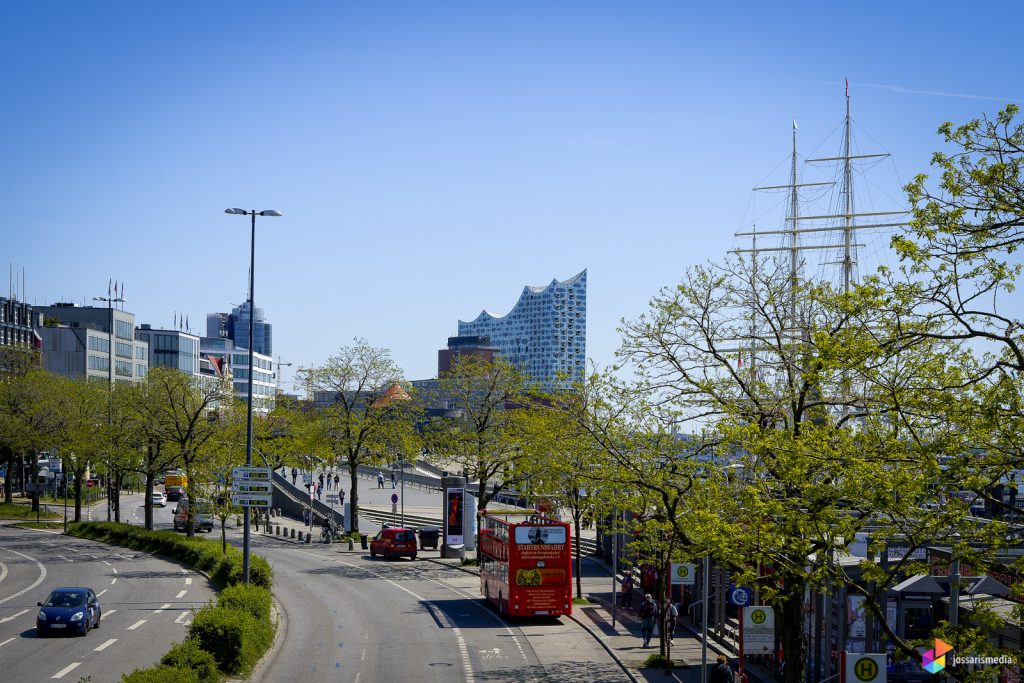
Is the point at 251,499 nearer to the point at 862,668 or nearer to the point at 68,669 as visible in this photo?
the point at 68,669

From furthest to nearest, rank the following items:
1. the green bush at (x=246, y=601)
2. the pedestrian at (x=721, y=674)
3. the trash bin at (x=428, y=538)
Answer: the trash bin at (x=428, y=538)
the green bush at (x=246, y=601)
the pedestrian at (x=721, y=674)

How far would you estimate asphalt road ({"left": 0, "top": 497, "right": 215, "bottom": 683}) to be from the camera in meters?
26.0

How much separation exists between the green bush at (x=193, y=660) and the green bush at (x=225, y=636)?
1417 millimetres

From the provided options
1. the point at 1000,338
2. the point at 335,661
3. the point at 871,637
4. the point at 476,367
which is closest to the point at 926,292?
the point at 1000,338

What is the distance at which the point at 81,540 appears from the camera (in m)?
59.2

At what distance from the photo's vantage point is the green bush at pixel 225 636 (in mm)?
23750

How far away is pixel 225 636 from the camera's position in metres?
23.9

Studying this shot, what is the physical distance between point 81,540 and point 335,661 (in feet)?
125

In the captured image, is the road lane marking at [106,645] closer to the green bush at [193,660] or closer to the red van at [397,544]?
the green bush at [193,660]

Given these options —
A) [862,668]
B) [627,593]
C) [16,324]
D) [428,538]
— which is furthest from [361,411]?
[16,324]

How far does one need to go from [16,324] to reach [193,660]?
110 metres

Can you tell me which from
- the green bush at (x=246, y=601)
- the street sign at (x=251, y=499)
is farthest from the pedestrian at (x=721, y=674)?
the street sign at (x=251, y=499)

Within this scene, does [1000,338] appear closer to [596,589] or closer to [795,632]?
[795,632]

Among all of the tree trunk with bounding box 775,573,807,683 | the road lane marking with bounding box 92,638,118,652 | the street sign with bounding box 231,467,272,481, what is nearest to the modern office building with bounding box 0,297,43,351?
the street sign with bounding box 231,467,272,481
